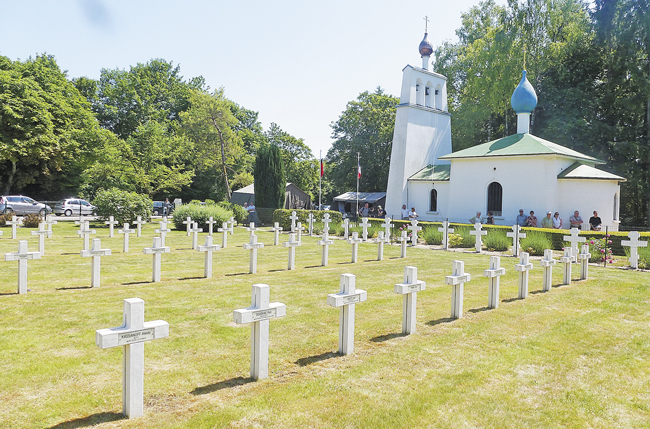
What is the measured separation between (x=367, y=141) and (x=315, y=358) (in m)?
45.6

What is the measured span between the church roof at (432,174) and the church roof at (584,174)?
7162mm

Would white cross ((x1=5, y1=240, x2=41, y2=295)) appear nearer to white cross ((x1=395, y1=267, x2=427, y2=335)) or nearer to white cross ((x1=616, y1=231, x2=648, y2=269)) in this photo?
white cross ((x1=395, y1=267, x2=427, y2=335))

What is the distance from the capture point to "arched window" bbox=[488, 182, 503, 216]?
26.0 meters

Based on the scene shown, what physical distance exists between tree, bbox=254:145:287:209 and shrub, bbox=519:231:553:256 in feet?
64.0

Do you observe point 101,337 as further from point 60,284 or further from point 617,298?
point 617,298

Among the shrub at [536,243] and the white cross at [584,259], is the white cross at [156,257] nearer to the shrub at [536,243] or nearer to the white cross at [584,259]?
the white cross at [584,259]

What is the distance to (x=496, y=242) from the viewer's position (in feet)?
58.5

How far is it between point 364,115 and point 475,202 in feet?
84.1

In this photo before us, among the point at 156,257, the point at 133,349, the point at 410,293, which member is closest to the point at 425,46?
the point at 156,257

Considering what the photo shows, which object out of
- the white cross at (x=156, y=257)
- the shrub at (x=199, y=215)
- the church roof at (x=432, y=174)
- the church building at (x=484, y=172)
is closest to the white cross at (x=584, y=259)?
the white cross at (x=156, y=257)

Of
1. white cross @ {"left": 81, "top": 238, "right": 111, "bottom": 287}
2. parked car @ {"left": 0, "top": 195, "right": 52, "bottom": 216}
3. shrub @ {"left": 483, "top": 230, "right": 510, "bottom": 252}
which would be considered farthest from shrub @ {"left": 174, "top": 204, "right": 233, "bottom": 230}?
white cross @ {"left": 81, "top": 238, "right": 111, "bottom": 287}

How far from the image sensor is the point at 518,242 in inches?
644

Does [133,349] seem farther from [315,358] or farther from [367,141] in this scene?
[367,141]

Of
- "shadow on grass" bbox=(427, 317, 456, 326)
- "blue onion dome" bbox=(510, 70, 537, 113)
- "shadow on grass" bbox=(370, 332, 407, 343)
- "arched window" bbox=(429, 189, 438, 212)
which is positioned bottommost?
"shadow on grass" bbox=(370, 332, 407, 343)
